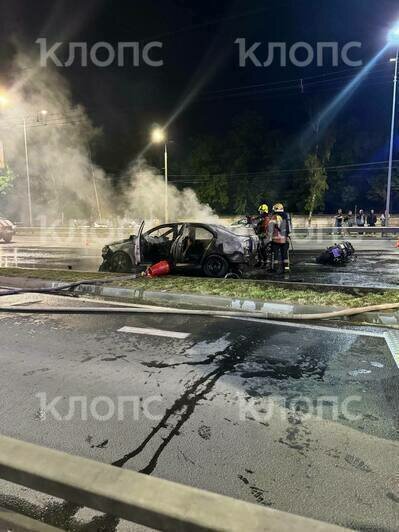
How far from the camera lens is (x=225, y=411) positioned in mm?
3473

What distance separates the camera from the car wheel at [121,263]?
10.7 m

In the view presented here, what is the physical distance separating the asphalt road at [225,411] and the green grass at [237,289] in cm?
123

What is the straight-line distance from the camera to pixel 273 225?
10.3m

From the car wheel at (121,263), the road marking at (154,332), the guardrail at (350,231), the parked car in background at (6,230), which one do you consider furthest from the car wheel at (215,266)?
the parked car in background at (6,230)

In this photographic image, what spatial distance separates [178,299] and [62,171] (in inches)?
1314

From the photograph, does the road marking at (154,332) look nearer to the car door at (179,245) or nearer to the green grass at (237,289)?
the green grass at (237,289)

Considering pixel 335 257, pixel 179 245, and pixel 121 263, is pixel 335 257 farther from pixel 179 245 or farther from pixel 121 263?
pixel 121 263

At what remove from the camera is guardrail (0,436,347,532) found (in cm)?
174

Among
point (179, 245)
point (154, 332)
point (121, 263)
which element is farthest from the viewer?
point (121, 263)

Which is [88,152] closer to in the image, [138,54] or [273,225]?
[138,54]

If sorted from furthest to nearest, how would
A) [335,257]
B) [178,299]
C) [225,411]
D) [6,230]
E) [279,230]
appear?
[6,230], [335,257], [279,230], [178,299], [225,411]

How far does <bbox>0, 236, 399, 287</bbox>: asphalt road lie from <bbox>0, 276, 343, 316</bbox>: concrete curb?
9.45 ft

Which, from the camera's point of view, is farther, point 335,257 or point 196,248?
point 335,257

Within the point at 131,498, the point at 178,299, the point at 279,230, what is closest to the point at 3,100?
the point at 279,230
